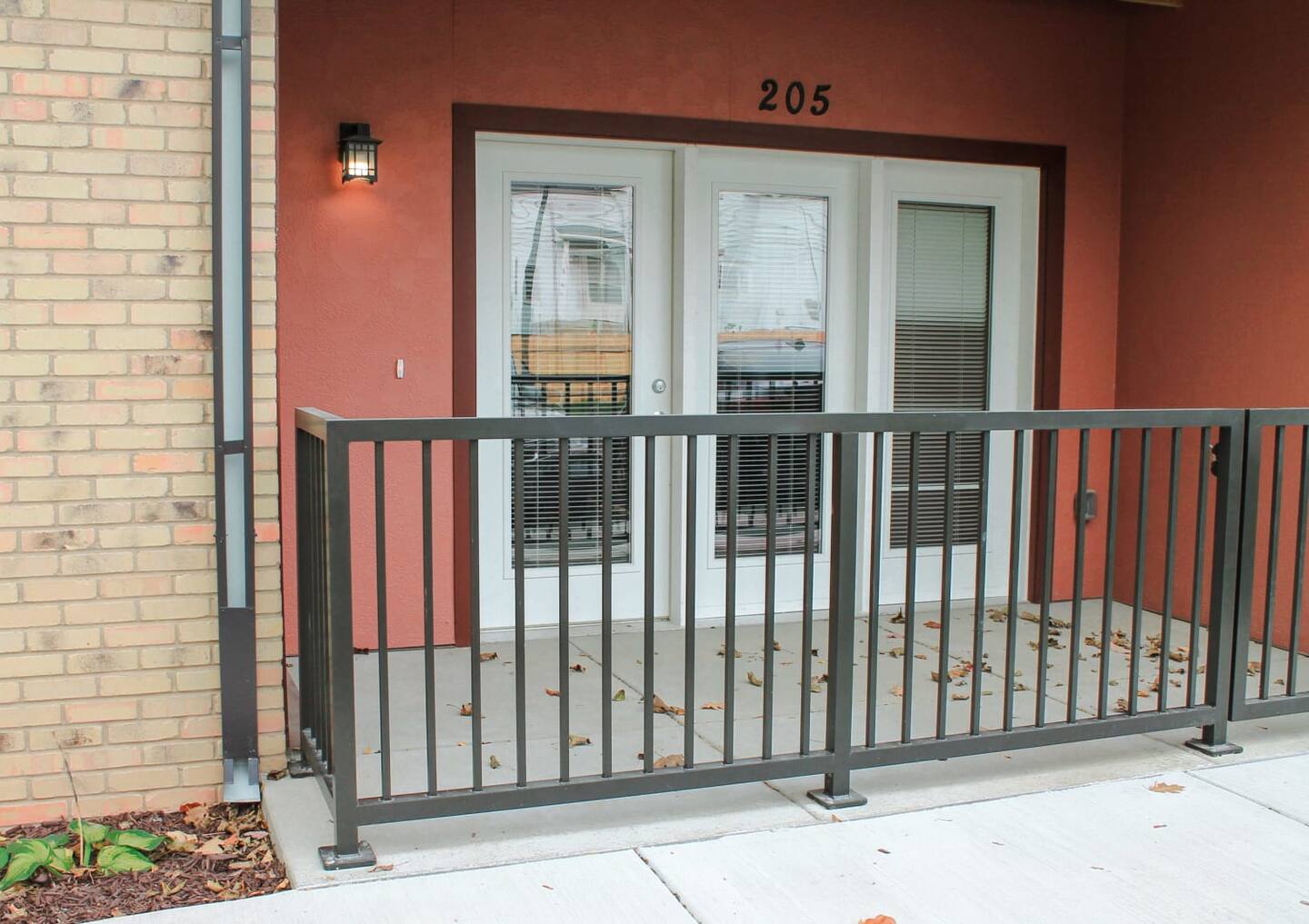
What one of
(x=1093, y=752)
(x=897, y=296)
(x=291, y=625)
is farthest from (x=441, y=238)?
(x=1093, y=752)

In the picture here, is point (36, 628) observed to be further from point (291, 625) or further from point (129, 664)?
point (291, 625)

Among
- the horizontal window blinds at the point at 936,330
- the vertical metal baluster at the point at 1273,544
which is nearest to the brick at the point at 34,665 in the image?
the vertical metal baluster at the point at 1273,544

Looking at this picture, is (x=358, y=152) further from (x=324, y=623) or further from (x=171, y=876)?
(x=171, y=876)

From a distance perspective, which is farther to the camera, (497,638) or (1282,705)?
(497,638)

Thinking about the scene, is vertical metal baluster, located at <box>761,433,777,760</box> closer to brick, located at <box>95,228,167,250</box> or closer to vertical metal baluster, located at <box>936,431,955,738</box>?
vertical metal baluster, located at <box>936,431,955,738</box>

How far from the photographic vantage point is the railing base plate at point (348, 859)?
2732 millimetres

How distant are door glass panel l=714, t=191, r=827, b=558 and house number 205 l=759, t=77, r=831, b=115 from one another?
1.28 feet

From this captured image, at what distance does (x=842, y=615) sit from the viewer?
3.12m

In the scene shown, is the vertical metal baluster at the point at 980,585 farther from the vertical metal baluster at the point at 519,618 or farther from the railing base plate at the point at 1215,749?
the vertical metal baluster at the point at 519,618

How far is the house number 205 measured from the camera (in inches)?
208

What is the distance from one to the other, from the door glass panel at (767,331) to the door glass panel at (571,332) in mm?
459

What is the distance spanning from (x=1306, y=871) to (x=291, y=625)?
3569 mm

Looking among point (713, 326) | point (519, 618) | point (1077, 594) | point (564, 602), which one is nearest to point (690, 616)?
point (564, 602)

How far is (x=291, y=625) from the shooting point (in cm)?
485
